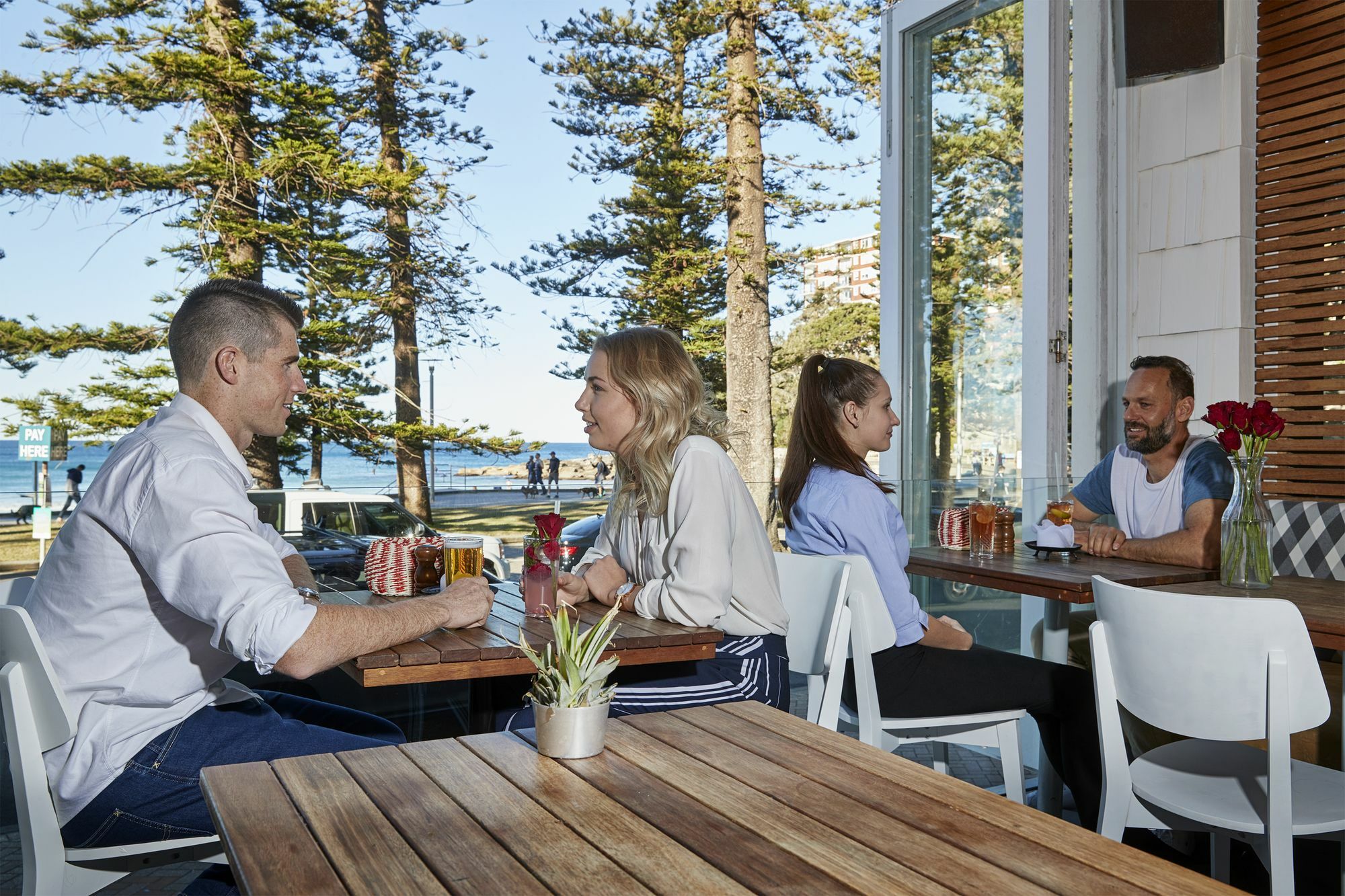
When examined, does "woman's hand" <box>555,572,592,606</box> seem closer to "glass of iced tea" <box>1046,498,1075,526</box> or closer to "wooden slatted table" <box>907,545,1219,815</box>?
"wooden slatted table" <box>907,545,1219,815</box>

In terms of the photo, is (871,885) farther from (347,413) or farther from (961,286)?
(347,413)

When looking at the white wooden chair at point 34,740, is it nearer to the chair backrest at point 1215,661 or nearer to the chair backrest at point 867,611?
the chair backrest at point 867,611

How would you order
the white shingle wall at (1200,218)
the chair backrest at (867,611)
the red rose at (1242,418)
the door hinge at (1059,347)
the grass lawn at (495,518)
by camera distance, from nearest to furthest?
1. the chair backrest at (867,611)
2. the red rose at (1242,418)
3. the white shingle wall at (1200,218)
4. the door hinge at (1059,347)
5. the grass lawn at (495,518)

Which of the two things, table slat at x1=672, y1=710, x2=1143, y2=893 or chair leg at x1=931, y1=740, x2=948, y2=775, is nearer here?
table slat at x1=672, y1=710, x2=1143, y2=893

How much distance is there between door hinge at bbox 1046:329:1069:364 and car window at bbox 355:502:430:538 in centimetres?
243

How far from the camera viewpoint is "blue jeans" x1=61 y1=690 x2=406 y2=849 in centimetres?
165

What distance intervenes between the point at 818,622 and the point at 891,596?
13.3 inches

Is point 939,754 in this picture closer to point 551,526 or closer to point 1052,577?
point 1052,577

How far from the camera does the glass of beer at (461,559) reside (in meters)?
2.37

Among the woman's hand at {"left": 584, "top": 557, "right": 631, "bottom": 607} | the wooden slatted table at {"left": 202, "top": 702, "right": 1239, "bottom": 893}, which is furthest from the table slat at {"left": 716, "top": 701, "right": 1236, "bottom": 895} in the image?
the woman's hand at {"left": 584, "top": 557, "right": 631, "bottom": 607}

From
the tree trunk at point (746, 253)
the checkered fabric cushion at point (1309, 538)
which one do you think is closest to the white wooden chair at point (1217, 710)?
the checkered fabric cushion at point (1309, 538)

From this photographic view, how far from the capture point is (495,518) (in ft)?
81.3

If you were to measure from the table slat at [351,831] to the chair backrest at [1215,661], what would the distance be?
1365mm

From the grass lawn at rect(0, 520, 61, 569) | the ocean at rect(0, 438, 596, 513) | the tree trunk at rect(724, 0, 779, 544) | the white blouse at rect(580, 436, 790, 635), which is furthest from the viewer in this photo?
the ocean at rect(0, 438, 596, 513)
